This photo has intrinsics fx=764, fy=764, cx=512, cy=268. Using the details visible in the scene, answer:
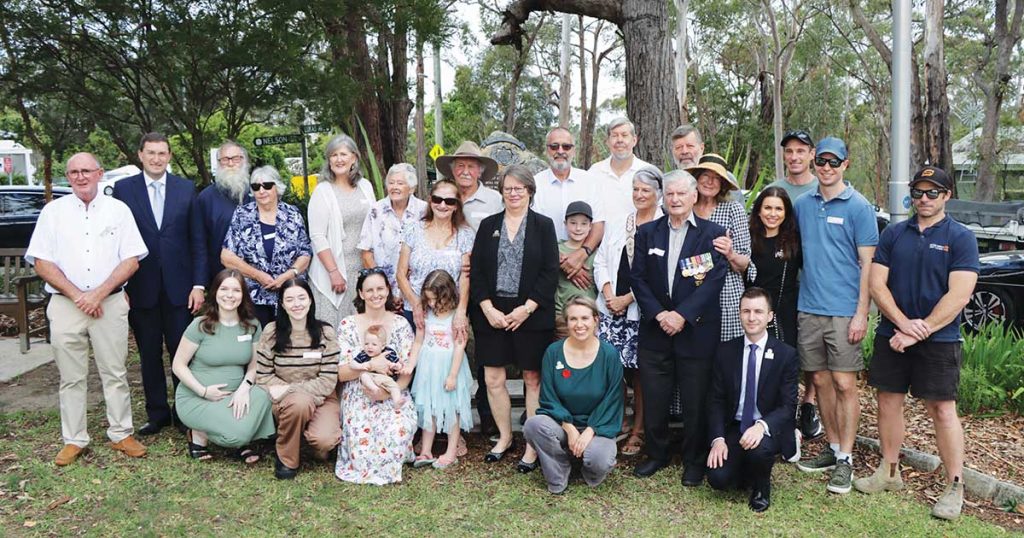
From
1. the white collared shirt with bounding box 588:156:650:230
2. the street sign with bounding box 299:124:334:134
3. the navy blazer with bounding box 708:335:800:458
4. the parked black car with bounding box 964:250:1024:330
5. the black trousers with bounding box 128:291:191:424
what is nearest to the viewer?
the navy blazer with bounding box 708:335:800:458

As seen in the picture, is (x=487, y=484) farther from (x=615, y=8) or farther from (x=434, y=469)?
(x=615, y=8)

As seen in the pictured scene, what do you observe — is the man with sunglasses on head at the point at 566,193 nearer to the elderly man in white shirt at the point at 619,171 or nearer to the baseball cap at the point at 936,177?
the elderly man in white shirt at the point at 619,171

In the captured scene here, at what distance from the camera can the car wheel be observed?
771 centimetres

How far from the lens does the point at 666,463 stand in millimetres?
4715

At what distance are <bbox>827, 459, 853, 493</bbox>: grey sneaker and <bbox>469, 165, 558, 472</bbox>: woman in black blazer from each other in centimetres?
172

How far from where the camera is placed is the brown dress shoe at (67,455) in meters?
4.68

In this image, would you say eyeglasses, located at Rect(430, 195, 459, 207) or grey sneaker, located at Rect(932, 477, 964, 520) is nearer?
grey sneaker, located at Rect(932, 477, 964, 520)

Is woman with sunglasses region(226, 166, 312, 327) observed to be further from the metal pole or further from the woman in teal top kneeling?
the metal pole

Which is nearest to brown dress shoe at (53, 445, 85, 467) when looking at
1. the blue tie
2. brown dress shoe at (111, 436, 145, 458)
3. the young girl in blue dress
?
brown dress shoe at (111, 436, 145, 458)

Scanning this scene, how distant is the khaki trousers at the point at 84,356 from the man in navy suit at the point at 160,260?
0.83 ft

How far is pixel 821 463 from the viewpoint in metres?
4.60

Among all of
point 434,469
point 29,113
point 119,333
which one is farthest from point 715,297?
point 29,113

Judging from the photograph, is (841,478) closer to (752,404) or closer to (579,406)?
(752,404)

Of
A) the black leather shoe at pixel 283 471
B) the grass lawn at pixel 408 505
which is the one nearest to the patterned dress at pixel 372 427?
the grass lawn at pixel 408 505
